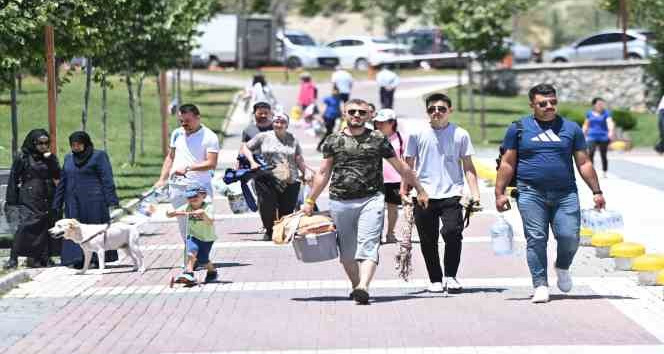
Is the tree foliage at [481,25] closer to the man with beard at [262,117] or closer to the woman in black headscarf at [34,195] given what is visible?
the man with beard at [262,117]

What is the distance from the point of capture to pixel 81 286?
1320 centimetres

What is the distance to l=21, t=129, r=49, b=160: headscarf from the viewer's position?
14773 mm

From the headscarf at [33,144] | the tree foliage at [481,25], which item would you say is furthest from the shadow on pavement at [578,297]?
the tree foliage at [481,25]

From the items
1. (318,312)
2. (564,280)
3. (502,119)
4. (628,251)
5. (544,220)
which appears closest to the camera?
(318,312)

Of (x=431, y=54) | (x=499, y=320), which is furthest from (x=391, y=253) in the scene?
(x=431, y=54)

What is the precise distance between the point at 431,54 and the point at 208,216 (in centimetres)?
4774

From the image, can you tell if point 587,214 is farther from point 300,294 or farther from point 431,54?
point 431,54

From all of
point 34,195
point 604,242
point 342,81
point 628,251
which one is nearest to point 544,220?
point 628,251

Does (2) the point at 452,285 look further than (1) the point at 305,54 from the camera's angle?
No

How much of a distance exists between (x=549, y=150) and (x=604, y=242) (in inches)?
139

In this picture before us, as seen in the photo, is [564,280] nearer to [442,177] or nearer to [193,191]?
[442,177]

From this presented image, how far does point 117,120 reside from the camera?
126 feet

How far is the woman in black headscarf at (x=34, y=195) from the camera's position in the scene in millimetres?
14680

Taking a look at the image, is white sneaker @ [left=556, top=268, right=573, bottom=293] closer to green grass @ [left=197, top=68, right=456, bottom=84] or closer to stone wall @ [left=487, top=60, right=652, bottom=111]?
stone wall @ [left=487, top=60, right=652, bottom=111]
